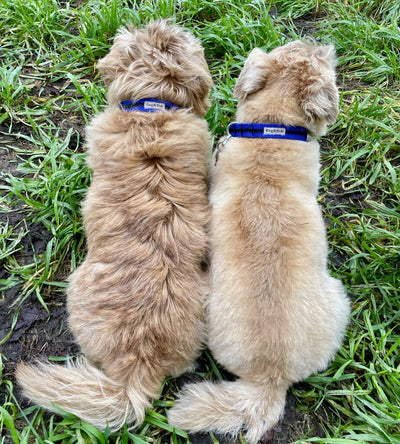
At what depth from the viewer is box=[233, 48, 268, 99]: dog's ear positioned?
8.55 feet

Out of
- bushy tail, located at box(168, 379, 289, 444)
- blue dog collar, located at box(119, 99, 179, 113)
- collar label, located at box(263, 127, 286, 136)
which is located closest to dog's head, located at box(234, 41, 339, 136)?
collar label, located at box(263, 127, 286, 136)

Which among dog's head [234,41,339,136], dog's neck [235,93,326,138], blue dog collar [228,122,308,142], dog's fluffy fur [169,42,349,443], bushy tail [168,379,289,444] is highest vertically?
dog's head [234,41,339,136]

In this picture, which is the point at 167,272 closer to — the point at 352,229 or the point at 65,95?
the point at 352,229

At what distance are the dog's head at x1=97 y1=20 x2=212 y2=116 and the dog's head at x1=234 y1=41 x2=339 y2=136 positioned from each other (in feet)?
1.05

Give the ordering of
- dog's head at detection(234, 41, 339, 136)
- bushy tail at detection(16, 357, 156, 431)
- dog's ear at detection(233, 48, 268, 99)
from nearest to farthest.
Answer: bushy tail at detection(16, 357, 156, 431) → dog's head at detection(234, 41, 339, 136) → dog's ear at detection(233, 48, 268, 99)

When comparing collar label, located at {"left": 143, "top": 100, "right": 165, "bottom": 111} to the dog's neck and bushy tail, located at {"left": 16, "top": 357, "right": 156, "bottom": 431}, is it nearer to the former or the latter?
the dog's neck

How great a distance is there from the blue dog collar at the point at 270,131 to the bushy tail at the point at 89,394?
1.64 metres

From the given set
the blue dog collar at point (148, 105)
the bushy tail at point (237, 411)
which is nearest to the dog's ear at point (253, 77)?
the blue dog collar at point (148, 105)

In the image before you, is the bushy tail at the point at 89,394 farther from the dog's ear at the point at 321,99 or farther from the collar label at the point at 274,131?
the dog's ear at the point at 321,99

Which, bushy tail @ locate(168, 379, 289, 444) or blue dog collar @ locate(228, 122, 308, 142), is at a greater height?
blue dog collar @ locate(228, 122, 308, 142)

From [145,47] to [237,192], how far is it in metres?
1.18

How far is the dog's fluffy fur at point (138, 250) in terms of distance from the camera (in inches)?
82.9

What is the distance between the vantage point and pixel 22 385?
2191mm

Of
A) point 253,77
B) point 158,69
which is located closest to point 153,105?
point 158,69
